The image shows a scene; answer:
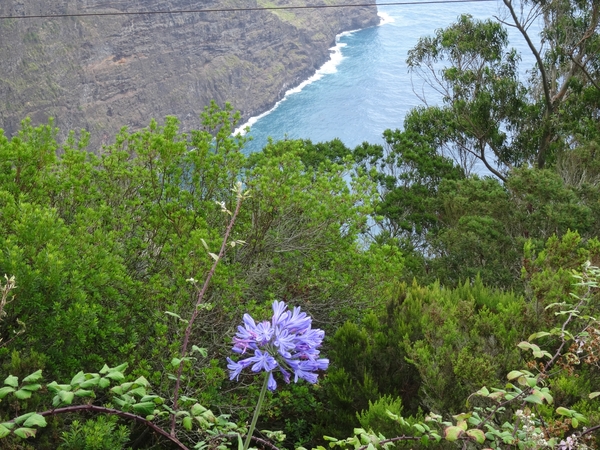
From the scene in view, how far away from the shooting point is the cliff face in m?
72.0

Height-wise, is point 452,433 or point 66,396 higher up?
point 66,396

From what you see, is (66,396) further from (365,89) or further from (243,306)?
(365,89)

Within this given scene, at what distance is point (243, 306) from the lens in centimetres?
585

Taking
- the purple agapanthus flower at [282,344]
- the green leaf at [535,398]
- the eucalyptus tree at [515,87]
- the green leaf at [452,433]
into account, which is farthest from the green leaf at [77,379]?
the eucalyptus tree at [515,87]

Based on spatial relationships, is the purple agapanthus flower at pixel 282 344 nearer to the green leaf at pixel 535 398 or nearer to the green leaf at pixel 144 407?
the green leaf at pixel 144 407

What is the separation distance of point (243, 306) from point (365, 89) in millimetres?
71619

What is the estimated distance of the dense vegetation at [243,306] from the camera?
2.98 meters

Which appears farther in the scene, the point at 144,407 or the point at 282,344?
the point at 144,407

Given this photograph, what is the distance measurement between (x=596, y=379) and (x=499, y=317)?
104 cm

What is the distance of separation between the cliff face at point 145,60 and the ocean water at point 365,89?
5.93 metres

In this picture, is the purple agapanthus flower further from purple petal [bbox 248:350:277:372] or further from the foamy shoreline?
the foamy shoreline

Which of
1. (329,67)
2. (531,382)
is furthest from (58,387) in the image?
Result: (329,67)

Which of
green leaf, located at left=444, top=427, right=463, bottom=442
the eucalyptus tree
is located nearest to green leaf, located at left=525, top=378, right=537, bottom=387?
green leaf, located at left=444, top=427, right=463, bottom=442

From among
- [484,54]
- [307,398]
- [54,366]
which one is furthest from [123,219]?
[484,54]
